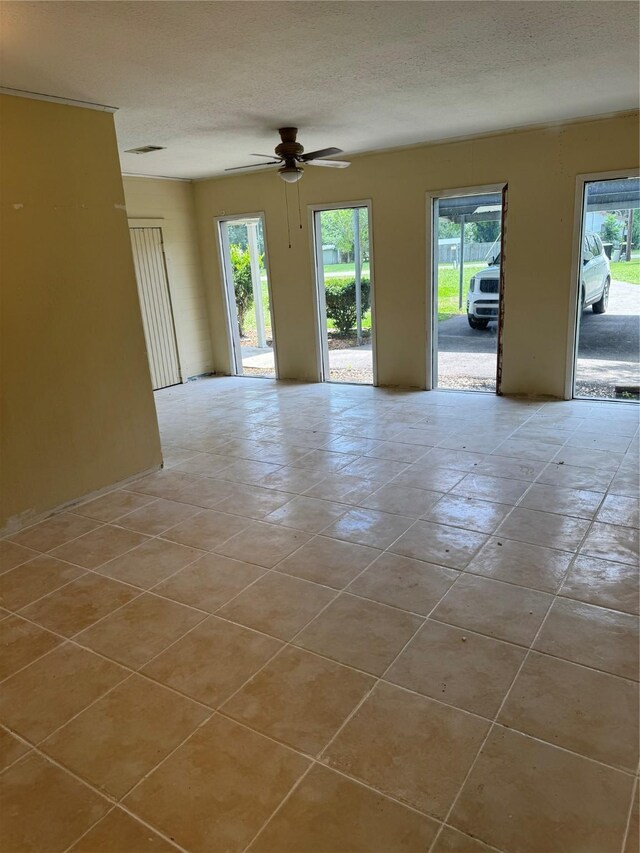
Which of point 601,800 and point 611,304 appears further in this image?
point 611,304

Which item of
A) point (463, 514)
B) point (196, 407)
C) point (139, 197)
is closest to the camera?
point (463, 514)

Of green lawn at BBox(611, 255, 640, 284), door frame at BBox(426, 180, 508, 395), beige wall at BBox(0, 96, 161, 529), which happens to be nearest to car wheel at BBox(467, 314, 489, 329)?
door frame at BBox(426, 180, 508, 395)

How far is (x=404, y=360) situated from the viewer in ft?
→ 21.0

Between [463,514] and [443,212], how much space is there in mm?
3786

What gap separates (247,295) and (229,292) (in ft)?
1.18

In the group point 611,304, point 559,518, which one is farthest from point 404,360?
point 559,518

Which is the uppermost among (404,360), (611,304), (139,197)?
(139,197)

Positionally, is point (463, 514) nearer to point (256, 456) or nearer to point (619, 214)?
point (256, 456)

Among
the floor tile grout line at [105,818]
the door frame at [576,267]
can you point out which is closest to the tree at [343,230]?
the door frame at [576,267]

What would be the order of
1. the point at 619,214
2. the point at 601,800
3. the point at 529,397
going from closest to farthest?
the point at 601,800
the point at 619,214
the point at 529,397

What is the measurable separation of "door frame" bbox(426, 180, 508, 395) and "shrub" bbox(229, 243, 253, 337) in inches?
111

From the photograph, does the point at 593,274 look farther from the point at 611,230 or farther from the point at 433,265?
the point at 433,265

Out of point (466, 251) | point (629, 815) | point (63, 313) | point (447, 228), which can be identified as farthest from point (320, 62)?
point (629, 815)

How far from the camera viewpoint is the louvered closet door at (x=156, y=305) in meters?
6.77
